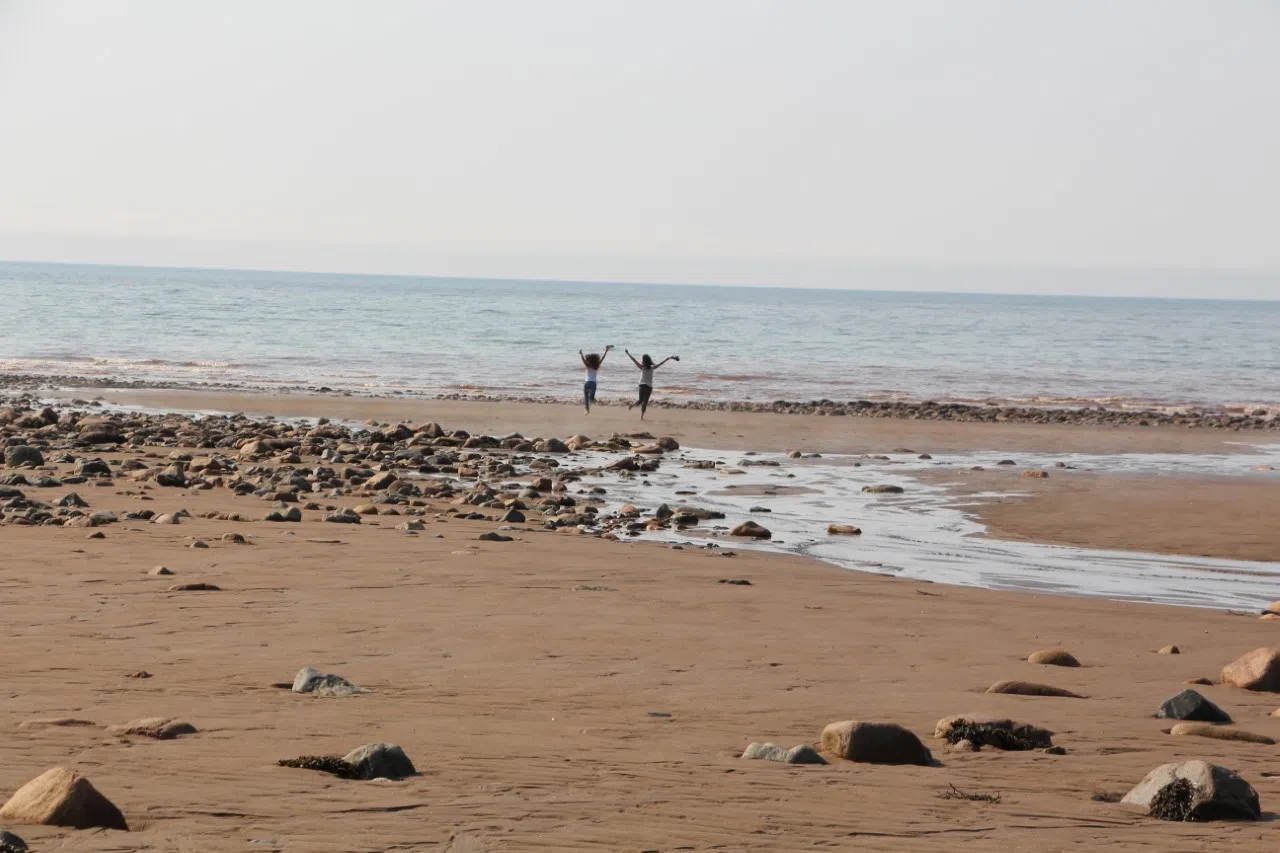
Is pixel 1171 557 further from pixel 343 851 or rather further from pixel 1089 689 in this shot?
pixel 343 851

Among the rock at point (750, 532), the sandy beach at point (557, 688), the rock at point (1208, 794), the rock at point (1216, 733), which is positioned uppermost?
the rock at point (1208, 794)

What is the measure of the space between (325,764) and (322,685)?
1.38m

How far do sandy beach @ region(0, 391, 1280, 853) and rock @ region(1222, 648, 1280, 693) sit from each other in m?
0.08

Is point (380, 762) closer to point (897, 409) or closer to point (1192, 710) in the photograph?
point (1192, 710)

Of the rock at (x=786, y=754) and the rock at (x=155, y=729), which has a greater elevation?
the rock at (x=786, y=754)

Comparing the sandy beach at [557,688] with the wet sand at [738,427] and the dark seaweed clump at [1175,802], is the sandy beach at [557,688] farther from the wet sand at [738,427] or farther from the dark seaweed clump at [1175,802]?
the wet sand at [738,427]

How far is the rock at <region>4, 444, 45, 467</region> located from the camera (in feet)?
52.9

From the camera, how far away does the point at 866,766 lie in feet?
17.6

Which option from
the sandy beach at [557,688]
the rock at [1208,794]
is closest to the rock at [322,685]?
the sandy beach at [557,688]

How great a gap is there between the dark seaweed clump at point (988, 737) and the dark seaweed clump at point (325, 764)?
2.48 metres

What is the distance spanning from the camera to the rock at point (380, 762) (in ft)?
16.2

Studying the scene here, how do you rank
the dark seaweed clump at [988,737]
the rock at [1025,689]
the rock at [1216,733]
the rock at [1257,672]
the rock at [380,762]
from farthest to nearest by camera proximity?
the rock at [1257,672]
the rock at [1025,689]
the rock at [1216,733]
the dark seaweed clump at [988,737]
the rock at [380,762]

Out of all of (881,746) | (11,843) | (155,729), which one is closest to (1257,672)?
(881,746)

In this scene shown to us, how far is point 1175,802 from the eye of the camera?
4.84 metres
